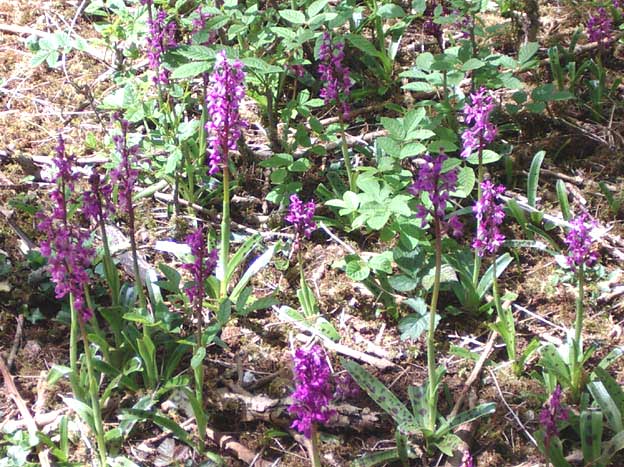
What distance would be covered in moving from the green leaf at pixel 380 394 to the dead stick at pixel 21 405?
1263 millimetres

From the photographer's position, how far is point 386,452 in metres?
3.06

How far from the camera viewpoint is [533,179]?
4227 millimetres

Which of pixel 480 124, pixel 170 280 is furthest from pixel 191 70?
pixel 480 124

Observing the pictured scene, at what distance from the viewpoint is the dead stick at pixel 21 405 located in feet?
10.2

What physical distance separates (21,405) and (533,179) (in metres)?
2.80

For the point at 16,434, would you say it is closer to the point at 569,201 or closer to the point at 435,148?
the point at 435,148

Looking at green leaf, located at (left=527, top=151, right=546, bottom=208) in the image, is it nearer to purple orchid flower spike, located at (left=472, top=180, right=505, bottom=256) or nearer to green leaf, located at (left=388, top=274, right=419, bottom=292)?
purple orchid flower spike, located at (left=472, top=180, right=505, bottom=256)

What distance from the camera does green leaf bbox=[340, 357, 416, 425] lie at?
10.3 ft

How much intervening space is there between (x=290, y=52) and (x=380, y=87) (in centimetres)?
76

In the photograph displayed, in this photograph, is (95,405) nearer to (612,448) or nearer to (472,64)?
(612,448)

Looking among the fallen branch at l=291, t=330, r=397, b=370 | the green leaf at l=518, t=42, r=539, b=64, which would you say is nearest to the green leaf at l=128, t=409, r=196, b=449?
the fallen branch at l=291, t=330, r=397, b=370

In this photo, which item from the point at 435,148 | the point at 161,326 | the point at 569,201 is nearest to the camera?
the point at 161,326

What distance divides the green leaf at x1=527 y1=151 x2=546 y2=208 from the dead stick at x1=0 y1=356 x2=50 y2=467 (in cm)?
272

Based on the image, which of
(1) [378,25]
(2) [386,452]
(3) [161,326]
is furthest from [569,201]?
(3) [161,326]
